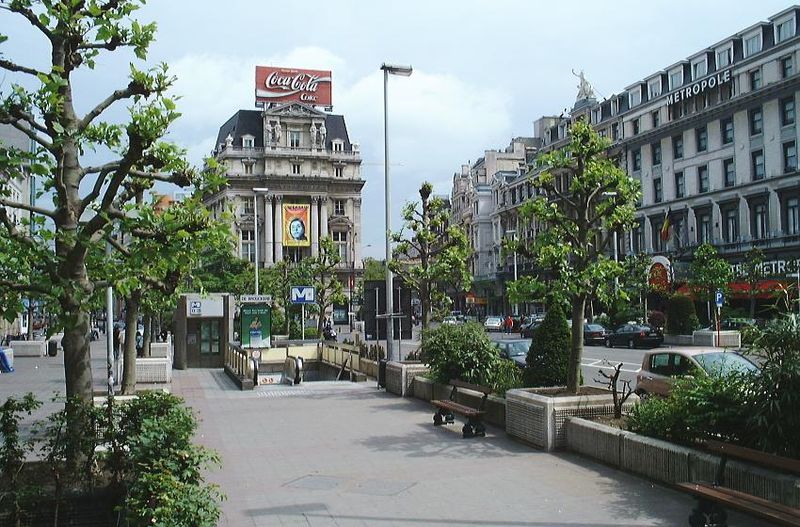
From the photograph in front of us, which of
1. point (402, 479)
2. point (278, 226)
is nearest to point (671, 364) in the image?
point (402, 479)

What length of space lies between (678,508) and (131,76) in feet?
25.3

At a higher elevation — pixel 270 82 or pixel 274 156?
pixel 270 82

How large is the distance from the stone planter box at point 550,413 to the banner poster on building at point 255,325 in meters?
20.1

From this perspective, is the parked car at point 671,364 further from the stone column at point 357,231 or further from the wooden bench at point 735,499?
the stone column at point 357,231

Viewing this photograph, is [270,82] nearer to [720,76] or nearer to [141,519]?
[720,76]

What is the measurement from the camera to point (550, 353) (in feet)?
49.2

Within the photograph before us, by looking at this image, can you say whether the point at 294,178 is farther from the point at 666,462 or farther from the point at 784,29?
the point at 666,462

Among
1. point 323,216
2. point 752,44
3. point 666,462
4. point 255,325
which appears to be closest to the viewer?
point 666,462

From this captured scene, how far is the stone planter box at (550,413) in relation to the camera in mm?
11977

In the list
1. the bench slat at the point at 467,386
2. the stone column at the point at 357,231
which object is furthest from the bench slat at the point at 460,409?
Answer: the stone column at the point at 357,231

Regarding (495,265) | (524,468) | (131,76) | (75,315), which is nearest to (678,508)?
(524,468)

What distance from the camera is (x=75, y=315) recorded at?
26.5ft

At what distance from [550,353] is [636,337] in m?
31.0

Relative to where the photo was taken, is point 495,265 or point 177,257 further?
point 495,265
